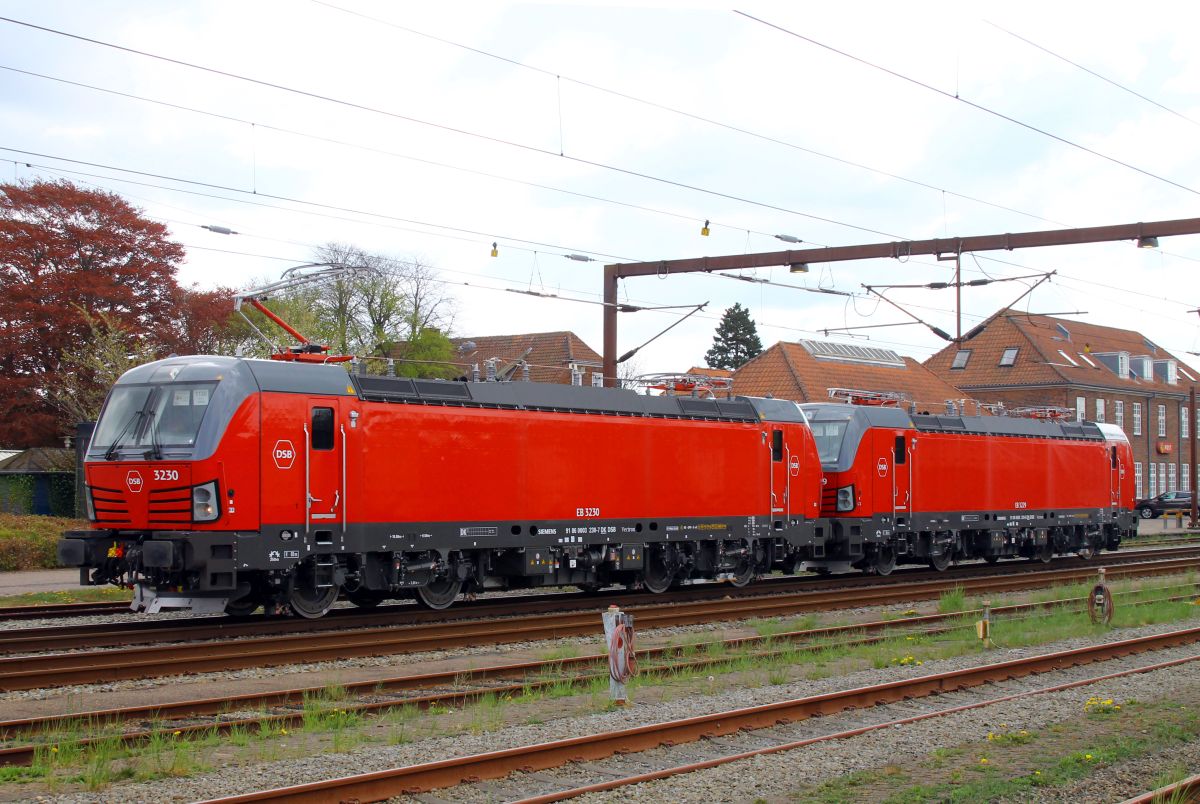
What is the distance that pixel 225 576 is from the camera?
15.8 metres

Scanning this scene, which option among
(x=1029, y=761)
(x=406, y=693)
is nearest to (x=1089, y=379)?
(x=406, y=693)

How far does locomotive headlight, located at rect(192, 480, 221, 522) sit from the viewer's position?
1563cm

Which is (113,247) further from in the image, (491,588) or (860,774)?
(860,774)

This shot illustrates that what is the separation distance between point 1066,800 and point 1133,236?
16.3 metres

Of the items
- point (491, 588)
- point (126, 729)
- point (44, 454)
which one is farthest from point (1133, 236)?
point (44, 454)

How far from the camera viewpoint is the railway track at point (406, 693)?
10125 mm

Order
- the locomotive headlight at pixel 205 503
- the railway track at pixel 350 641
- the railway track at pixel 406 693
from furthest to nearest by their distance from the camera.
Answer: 1. the locomotive headlight at pixel 205 503
2. the railway track at pixel 350 641
3. the railway track at pixel 406 693

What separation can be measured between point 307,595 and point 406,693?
5.56 metres

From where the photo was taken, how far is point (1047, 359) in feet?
225

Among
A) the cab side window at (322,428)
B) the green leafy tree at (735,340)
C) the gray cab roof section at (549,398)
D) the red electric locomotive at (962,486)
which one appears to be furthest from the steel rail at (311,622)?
the green leafy tree at (735,340)

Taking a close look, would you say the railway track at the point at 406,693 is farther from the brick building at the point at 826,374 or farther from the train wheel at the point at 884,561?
the brick building at the point at 826,374

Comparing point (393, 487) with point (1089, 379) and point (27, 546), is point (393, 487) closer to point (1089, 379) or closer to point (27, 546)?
point (27, 546)

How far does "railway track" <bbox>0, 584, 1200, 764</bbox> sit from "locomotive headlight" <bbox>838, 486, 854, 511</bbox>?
8884mm

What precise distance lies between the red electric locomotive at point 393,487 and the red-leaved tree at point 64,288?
82.5 feet
